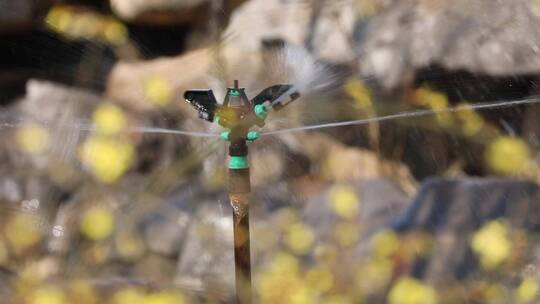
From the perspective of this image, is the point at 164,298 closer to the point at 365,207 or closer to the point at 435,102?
the point at 365,207

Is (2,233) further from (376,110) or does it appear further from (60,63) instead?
(376,110)

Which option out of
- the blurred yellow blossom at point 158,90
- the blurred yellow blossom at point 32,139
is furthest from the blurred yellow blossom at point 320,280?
the blurred yellow blossom at point 32,139

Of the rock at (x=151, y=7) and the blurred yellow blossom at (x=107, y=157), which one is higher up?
the rock at (x=151, y=7)

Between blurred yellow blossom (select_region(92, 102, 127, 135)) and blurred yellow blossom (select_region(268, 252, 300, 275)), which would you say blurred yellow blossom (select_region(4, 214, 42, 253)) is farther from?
blurred yellow blossom (select_region(268, 252, 300, 275))

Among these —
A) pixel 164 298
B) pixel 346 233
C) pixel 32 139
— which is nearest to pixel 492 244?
pixel 346 233

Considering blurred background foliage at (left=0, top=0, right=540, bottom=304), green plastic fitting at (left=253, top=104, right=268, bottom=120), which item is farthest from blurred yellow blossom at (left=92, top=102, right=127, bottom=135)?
green plastic fitting at (left=253, top=104, right=268, bottom=120)

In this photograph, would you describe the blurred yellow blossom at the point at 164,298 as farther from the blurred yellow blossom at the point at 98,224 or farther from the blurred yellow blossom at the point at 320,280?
the blurred yellow blossom at the point at 98,224
